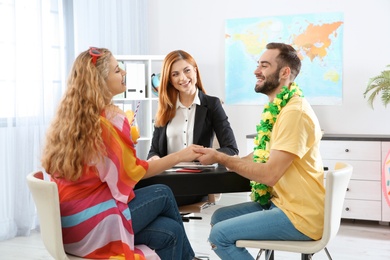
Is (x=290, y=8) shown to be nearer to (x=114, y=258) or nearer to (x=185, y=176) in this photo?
(x=185, y=176)

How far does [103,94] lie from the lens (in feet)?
7.59

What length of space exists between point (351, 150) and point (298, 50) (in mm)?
1160

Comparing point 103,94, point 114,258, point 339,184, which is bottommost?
point 114,258

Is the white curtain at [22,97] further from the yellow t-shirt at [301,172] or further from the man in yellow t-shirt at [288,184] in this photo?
the yellow t-shirt at [301,172]

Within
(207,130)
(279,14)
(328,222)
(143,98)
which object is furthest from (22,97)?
(328,222)

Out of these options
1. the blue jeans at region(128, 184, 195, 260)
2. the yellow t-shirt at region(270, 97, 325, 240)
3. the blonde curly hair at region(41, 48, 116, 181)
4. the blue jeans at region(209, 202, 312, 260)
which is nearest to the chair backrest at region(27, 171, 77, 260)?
the blonde curly hair at region(41, 48, 116, 181)

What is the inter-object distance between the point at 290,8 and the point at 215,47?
88cm

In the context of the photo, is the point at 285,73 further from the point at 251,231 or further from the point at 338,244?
the point at 338,244

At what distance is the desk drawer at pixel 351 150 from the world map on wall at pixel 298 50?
0.57m

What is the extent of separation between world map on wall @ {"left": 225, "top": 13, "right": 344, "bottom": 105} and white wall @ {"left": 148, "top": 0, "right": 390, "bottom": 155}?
67 millimetres

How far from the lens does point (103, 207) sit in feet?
7.26

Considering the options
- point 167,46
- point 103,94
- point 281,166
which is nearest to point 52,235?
point 103,94

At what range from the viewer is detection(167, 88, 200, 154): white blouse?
11.7 ft

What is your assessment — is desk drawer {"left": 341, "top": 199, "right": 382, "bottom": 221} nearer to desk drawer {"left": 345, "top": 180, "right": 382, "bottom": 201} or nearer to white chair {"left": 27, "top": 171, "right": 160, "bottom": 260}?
desk drawer {"left": 345, "top": 180, "right": 382, "bottom": 201}
